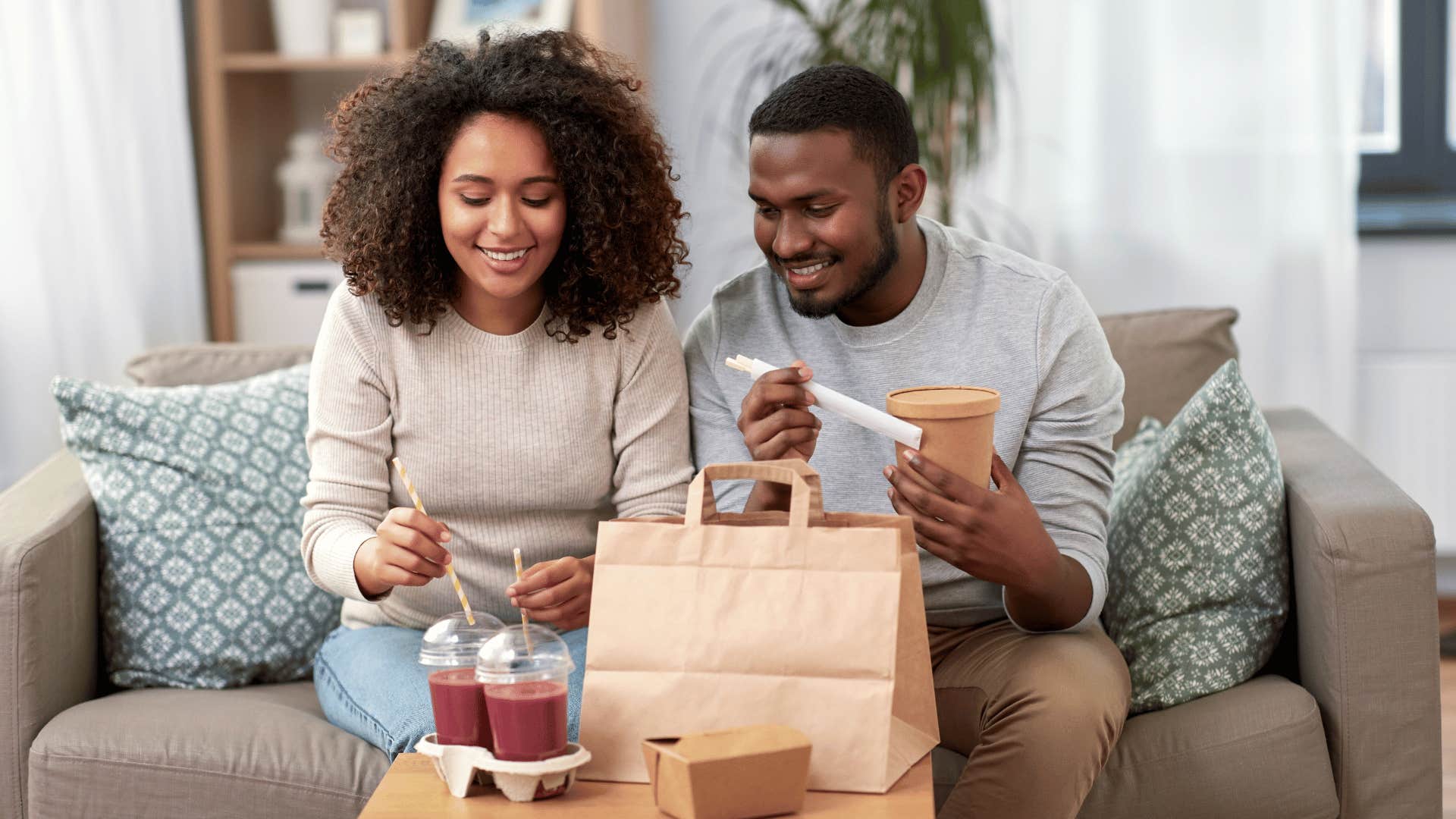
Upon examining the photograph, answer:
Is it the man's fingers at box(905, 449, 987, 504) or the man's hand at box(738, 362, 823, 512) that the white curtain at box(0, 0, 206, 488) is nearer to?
the man's hand at box(738, 362, 823, 512)

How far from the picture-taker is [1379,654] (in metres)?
1.64

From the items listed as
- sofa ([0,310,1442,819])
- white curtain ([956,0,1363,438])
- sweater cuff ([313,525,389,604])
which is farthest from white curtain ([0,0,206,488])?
white curtain ([956,0,1363,438])

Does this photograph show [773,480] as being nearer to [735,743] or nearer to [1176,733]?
[735,743]

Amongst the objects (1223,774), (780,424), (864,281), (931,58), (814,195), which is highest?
(931,58)

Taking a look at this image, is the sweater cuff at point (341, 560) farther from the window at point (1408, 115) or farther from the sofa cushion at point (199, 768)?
the window at point (1408, 115)

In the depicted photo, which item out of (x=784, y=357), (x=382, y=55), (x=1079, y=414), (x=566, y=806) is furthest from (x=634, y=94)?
(x=382, y=55)

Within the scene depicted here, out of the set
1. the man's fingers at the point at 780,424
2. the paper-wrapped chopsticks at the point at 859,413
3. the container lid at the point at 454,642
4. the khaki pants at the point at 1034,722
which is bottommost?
the khaki pants at the point at 1034,722

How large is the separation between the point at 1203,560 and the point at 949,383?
413 millimetres

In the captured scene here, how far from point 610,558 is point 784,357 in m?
0.63

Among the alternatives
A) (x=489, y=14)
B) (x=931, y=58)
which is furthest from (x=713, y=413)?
(x=489, y=14)

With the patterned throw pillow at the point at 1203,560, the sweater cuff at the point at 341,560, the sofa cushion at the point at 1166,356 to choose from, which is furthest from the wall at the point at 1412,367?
the sweater cuff at the point at 341,560

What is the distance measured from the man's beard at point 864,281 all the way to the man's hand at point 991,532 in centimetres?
28

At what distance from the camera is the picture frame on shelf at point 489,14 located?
2.91 metres

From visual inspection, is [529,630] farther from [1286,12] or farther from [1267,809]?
[1286,12]
